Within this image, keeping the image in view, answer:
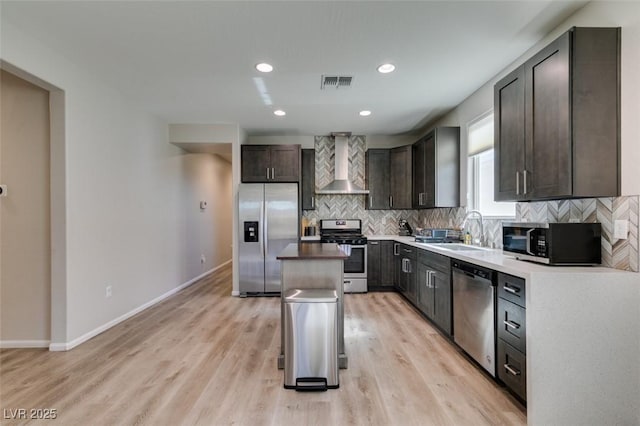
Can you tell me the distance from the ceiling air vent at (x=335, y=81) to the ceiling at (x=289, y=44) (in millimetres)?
69

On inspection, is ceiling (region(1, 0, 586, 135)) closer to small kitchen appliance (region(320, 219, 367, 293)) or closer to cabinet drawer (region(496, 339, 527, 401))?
small kitchen appliance (region(320, 219, 367, 293))

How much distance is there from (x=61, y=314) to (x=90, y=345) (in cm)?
40

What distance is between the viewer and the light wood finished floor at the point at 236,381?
190 centimetres

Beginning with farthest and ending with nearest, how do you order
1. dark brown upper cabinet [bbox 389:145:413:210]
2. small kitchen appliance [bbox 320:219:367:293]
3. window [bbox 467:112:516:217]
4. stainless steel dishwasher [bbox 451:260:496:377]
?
1. dark brown upper cabinet [bbox 389:145:413:210]
2. small kitchen appliance [bbox 320:219:367:293]
3. window [bbox 467:112:516:217]
4. stainless steel dishwasher [bbox 451:260:496:377]

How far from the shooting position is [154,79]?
3154 millimetres

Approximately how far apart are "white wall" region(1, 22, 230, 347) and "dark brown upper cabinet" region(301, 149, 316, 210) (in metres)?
2.11

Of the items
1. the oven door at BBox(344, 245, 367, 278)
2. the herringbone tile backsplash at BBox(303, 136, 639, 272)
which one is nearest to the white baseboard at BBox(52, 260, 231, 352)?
the herringbone tile backsplash at BBox(303, 136, 639, 272)

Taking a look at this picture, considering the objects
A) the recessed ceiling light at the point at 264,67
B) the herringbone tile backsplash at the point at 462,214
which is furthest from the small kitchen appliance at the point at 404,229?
the recessed ceiling light at the point at 264,67

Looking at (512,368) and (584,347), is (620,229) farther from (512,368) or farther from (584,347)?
(512,368)

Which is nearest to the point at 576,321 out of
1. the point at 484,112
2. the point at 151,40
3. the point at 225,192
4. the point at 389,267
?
the point at 484,112

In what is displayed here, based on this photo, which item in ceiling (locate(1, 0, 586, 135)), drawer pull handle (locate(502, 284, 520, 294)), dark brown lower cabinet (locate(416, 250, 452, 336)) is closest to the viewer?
drawer pull handle (locate(502, 284, 520, 294))

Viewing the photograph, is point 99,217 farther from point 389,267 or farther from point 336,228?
point 389,267

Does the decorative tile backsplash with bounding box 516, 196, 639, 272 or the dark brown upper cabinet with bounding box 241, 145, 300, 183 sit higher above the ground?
the dark brown upper cabinet with bounding box 241, 145, 300, 183

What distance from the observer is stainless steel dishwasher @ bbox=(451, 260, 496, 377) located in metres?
2.23
